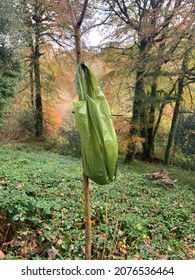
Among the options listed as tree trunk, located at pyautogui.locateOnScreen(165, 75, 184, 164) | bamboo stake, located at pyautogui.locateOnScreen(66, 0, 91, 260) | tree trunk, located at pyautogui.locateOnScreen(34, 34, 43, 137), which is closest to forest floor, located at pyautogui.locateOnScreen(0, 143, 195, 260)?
bamboo stake, located at pyautogui.locateOnScreen(66, 0, 91, 260)

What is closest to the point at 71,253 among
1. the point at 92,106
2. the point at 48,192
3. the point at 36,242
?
the point at 36,242

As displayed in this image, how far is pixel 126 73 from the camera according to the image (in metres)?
8.82

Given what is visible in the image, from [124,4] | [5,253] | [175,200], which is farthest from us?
[124,4]

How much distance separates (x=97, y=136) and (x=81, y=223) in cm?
196

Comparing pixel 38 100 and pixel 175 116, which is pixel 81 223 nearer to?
pixel 175 116

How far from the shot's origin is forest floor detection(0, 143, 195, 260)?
2.35m

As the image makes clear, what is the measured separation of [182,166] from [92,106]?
355 inches

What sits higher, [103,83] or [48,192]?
[103,83]

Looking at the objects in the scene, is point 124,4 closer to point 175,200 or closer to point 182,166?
point 182,166

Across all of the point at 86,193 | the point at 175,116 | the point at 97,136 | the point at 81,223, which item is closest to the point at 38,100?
the point at 175,116

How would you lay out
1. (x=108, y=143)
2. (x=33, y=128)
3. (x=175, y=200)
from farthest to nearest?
(x=33, y=128) < (x=175, y=200) < (x=108, y=143)

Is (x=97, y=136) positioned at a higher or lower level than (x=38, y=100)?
lower

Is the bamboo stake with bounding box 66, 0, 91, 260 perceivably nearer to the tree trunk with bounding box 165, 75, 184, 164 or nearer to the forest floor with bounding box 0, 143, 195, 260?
the forest floor with bounding box 0, 143, 195, 260

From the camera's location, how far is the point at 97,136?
1322mm
